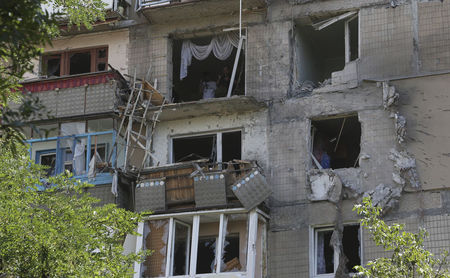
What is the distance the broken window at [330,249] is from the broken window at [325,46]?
4.61 metres

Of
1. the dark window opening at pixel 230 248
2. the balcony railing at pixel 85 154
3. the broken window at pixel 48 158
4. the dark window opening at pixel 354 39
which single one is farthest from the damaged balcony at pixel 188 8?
the dark window opening at pixel 230 248

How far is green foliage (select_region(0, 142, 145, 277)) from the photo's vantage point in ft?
56.1

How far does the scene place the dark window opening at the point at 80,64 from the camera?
28203 mm

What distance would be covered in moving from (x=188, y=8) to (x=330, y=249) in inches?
336

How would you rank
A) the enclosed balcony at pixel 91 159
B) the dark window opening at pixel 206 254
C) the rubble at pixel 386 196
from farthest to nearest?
the enclosed balcony at pixel 91 159
the dark window opening at pixel 206 254
the rubble at pixel 386 196

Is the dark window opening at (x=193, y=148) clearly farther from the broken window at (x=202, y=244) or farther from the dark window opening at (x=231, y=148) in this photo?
the broken window at (x=202, y=244)

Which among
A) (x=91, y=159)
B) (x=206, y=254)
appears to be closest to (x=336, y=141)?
(x=206, y=254)

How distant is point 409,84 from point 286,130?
3.72 meters

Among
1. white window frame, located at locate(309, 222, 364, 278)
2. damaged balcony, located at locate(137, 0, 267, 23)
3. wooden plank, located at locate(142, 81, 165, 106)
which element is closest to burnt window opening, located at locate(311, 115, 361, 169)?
white window frame, located at locate(309, 222, 364, 278)

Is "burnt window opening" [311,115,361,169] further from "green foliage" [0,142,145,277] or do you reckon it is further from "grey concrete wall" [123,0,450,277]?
"green foliage" [0,142,145,277]

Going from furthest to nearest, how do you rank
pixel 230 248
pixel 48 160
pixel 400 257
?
pixel 48 160
pixel 230 248
pixel 400 257

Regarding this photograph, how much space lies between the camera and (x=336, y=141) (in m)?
25.7

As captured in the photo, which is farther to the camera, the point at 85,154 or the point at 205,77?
the point at 205,77

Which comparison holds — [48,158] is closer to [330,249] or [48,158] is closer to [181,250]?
[181,250]
